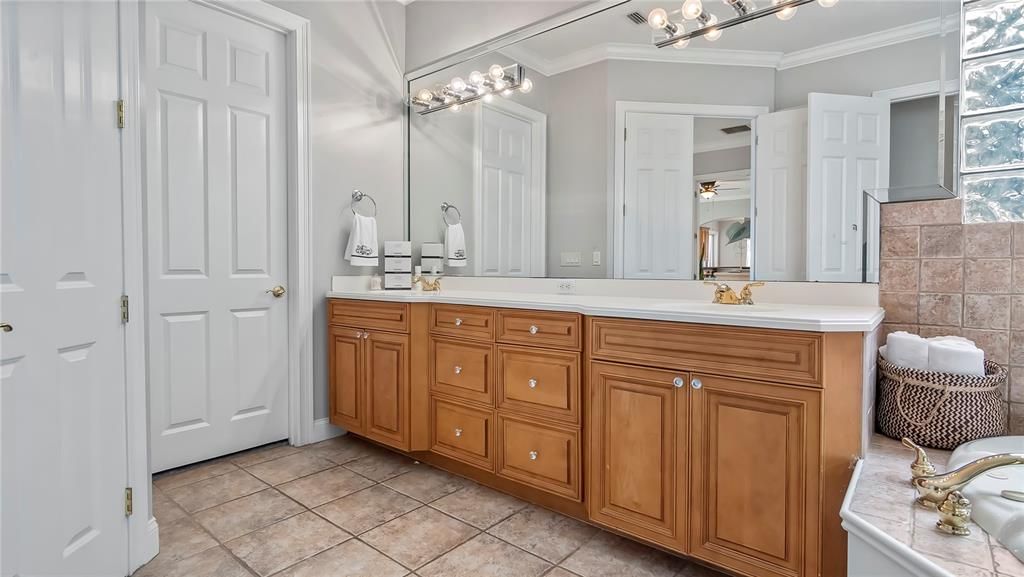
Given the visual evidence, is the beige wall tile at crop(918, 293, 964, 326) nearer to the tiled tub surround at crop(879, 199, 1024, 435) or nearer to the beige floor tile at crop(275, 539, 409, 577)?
the tiled tub surround at crop(879, 199, 1024, 435)

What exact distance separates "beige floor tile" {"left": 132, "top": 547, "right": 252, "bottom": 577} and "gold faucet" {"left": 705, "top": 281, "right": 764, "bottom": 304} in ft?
6.20

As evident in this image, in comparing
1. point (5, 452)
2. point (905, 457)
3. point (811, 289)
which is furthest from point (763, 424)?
point (5, 452)

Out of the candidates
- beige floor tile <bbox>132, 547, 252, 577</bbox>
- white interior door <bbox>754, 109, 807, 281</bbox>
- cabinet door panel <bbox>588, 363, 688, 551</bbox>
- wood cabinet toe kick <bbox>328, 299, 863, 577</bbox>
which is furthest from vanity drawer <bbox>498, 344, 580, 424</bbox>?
beige floor tile <bbox>132, 547, 252, 577</bbox>

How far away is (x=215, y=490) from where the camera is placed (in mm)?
2295

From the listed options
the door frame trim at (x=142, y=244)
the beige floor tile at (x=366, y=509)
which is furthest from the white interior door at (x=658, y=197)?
the door frame trim at (x=142, y=244)

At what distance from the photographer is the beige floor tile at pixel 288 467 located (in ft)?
8.03

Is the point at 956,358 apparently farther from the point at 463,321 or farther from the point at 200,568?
the point at 200,568

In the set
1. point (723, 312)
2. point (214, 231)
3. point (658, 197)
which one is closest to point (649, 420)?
point (723, 312)

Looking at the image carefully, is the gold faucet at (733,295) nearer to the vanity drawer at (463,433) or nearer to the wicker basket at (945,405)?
the wicker basket at (945,405)

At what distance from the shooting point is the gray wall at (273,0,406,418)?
294cm

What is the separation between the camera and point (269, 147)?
282 centimetres

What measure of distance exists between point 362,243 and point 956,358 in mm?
2665

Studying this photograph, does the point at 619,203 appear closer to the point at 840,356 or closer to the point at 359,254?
the point at 840,356

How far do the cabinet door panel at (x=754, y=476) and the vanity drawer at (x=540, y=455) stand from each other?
1.57ft
